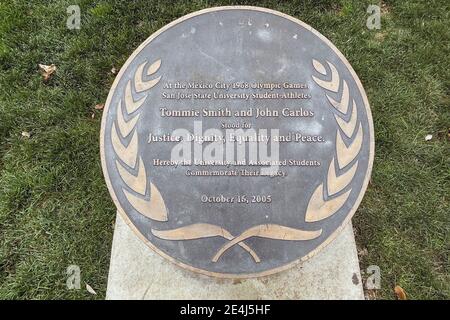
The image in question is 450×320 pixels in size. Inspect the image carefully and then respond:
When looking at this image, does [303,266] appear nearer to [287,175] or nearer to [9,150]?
[287,175]

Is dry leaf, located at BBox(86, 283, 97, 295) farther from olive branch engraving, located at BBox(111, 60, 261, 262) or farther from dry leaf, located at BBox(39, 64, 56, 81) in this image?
dry leaf, located at BBox(39, 64, 56, 81)

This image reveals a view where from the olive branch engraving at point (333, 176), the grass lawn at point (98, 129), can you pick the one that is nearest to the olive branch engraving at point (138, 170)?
the olive branch engraving at point (333, 176)

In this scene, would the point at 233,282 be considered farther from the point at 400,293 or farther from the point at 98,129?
the point at 98,129

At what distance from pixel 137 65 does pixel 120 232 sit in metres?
1.11

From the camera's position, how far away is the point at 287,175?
251 centimetres

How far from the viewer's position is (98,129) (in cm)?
350

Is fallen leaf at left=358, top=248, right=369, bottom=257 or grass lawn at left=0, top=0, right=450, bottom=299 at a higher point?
grass lawn at left=0, top=0, right=450, bottom=299

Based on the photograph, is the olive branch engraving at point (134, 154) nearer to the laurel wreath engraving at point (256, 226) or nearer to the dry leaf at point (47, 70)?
the laurel wreath engraving at point (256, 226)

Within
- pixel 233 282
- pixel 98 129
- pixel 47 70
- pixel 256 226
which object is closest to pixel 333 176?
A: pixel 256 226

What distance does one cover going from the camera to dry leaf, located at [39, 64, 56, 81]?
12.2 feet

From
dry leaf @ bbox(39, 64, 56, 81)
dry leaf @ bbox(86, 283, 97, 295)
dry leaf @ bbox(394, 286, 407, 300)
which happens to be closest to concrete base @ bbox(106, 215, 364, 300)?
dry leaf @ bbox(86, 283, 97, 295)

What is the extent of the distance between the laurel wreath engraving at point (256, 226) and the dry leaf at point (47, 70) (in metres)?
1.43

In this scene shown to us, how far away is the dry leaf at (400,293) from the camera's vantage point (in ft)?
9.82

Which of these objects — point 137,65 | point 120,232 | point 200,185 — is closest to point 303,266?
point 200,185
